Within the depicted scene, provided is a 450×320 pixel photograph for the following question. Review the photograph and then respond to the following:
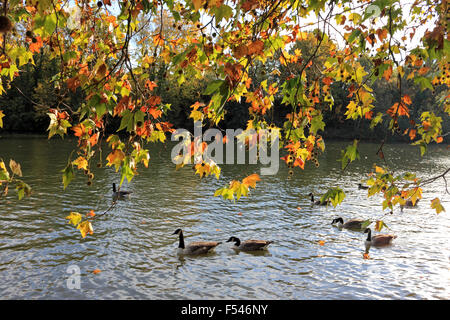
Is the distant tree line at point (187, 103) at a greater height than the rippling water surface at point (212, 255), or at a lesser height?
greater

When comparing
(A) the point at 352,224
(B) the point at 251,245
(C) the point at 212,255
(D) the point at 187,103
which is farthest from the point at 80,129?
(D) the point at 187,103

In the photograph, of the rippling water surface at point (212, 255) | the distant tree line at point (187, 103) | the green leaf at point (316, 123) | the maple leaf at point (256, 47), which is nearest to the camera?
the maple leaf at point (256, 47)

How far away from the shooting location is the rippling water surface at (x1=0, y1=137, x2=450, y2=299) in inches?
354

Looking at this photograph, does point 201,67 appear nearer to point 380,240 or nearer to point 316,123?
point 316,123

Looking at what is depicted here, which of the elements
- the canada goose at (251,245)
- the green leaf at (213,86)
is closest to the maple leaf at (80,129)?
the green leaf at (213,86)

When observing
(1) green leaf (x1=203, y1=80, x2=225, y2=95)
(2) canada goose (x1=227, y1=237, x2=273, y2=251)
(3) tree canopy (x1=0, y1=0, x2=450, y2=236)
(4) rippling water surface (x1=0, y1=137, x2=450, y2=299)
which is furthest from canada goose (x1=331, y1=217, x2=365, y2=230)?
(1) green leaf (x1=203, y1=80, x2=225, y2=95)

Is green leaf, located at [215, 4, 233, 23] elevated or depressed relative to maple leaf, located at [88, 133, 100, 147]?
elevated

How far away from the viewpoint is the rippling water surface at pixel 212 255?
898cm

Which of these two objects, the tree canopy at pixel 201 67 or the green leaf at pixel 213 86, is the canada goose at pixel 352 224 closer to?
the tree canopy at pixel 201 67

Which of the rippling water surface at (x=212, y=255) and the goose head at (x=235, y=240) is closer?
the rippling water surface at (x=212, y=255)

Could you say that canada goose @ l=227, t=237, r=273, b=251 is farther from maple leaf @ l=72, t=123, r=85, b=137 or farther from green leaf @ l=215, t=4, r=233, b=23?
green leaf @ l=215, t=4, r=233, b=23
